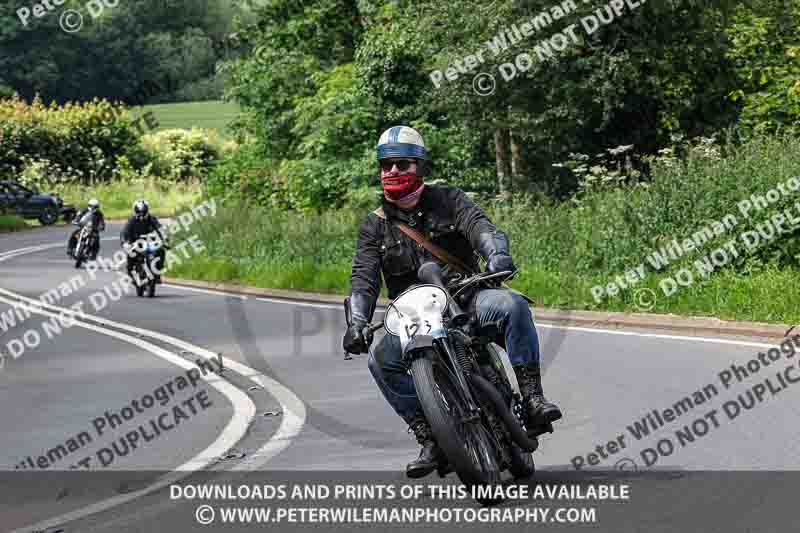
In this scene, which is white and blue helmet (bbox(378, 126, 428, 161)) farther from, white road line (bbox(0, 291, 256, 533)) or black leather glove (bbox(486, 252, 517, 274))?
white road line (bbox(0, 291, 256, 533))

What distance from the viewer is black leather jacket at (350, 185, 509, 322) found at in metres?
7.44

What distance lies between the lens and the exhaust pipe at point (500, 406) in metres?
6.89

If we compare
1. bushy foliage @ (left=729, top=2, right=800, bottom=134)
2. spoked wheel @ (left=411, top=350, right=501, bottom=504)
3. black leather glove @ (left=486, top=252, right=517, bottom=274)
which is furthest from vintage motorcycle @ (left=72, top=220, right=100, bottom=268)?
spoked wheel @ (left=411, top=350, right=501, bottom=504)

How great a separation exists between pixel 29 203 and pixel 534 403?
5613 centimetres

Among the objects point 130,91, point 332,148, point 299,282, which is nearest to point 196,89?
point 130,91

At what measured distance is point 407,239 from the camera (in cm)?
747

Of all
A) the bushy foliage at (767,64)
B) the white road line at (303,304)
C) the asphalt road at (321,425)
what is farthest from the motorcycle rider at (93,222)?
the asphalt road at (321,425)

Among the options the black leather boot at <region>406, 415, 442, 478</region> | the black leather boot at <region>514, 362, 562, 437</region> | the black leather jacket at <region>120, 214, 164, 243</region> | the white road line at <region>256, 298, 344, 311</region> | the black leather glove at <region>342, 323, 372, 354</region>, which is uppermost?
the black leather jacket at <region>120, 214, 164, 243</region>

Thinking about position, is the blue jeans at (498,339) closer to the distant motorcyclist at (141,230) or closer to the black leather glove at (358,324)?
the black leather glove at (358,324)

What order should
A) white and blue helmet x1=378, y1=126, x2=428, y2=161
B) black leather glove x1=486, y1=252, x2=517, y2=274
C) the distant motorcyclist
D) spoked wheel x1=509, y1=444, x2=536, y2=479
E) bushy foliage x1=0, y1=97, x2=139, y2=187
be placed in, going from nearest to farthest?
black leather glove x1=486, y1=252, x2=517, y2=274
spoked wheel x1=509, y1=444, x2=536, y2=479
white and blue helmet x1=378, y1=126, x2=428, y2=161
the distant motorcyclist
bushy foliage x1=0, y1=97, x2=139, y2=187

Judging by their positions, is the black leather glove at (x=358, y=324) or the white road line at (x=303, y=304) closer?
the black leather glove at (x=358, y=324)

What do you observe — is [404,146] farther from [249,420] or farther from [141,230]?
[141,230]

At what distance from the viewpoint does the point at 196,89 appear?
100m

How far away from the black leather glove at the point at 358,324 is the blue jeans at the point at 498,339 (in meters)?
0.12
